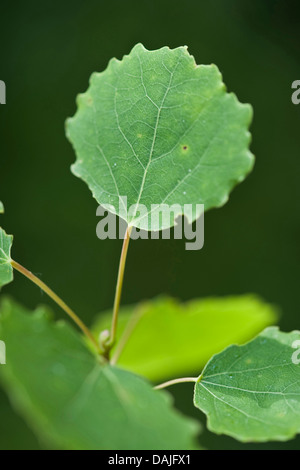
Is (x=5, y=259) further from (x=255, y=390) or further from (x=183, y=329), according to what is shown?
(x=183, y=329)

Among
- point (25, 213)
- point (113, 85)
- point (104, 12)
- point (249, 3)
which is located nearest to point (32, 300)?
point (25, 213)

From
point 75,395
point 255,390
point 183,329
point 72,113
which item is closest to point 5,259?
point 75,395

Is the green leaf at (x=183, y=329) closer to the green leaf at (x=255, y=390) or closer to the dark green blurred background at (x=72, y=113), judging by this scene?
the green leaf at (x=255, y=390)

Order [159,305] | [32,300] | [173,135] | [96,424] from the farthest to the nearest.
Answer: [32,300] → [159,305] → [173,135] → [96,424]

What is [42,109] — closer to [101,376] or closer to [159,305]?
[159,305]

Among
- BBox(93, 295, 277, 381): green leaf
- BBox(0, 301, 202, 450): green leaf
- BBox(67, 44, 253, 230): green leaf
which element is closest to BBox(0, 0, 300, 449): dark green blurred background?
BBox(93, 295, 277, 381): green leaf

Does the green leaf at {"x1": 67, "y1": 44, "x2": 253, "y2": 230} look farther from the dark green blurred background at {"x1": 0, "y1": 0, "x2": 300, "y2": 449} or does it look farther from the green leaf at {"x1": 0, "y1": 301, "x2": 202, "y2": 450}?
the dark green blurred background at {"x1": 0, "y1": 0, "x2": 300, "y2": 449}
